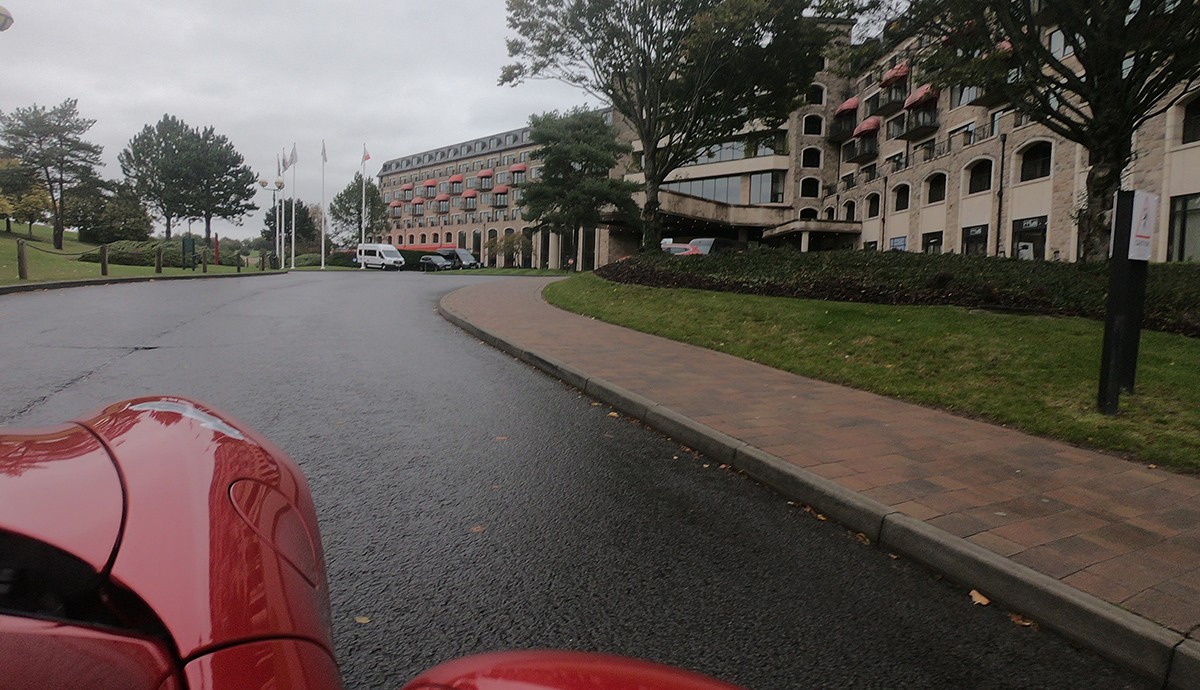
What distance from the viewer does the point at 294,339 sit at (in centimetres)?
997

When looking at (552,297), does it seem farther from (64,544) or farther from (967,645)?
(64,544)

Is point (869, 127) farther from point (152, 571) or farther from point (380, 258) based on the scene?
point (152, 571)

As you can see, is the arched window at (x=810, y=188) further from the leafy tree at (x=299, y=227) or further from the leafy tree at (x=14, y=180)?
the leafy tree at (x=299, y=227)

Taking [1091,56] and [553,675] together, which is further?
[1091,56]

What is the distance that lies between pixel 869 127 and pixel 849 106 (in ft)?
15.7

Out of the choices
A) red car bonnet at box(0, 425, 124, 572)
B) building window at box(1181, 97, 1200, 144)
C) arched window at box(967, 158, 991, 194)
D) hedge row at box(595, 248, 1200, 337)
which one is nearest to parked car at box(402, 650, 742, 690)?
red car bonnet at box(0, 425, 124, 572)

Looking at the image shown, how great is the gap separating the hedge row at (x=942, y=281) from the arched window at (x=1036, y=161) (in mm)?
22773

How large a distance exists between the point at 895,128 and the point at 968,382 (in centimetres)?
4328

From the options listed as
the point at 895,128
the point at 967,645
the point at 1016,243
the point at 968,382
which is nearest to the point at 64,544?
the point at 967,645

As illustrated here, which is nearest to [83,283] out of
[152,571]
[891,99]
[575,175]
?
[152,571]

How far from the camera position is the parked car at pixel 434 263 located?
164 feet

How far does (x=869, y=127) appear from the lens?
4703 centimetres

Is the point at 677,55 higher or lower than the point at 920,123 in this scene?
lower

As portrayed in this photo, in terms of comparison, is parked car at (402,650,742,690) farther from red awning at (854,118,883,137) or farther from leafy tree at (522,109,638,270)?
red awning at (854,118,883,137)
